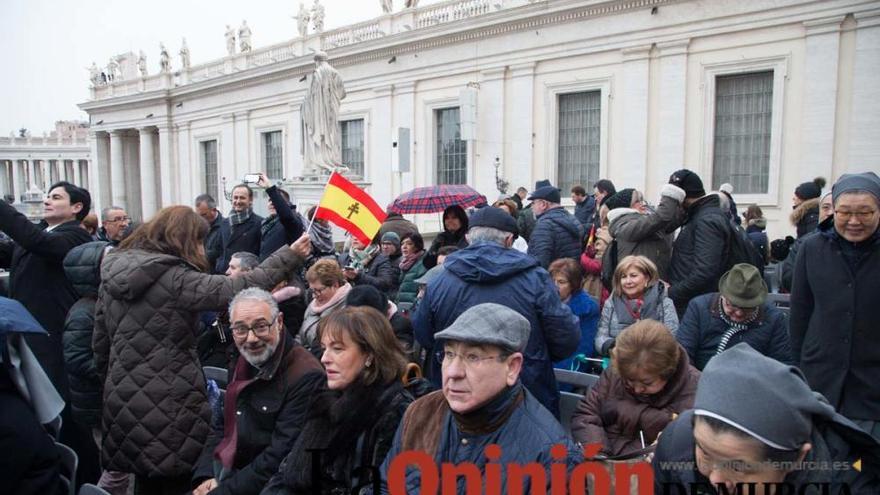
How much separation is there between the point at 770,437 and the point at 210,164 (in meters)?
37.0

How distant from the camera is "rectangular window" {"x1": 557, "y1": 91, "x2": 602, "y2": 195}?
65.5 feet

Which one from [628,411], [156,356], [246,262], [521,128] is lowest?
[628,411]

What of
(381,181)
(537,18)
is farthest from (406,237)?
(381,181)

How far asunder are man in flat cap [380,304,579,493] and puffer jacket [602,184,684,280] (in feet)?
10.0

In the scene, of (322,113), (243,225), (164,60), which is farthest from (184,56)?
(243,225)

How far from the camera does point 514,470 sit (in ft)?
7.34

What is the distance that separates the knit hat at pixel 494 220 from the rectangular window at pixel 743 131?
15.0m

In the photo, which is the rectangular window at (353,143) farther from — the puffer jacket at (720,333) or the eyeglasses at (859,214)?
the eyeglasses at (859,214)

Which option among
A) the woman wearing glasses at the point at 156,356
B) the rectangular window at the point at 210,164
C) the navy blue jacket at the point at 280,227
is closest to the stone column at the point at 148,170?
the rectangular window at the point at 210,164

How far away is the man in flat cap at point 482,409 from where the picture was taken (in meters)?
2.34

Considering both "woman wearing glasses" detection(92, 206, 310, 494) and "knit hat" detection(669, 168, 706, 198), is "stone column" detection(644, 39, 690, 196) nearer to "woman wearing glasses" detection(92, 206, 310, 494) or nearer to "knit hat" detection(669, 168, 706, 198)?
"knit hat" detection(669, 168, 706, 198)

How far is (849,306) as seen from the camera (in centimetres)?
335

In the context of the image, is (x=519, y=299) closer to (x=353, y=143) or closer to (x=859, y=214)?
(x=859, y=214)

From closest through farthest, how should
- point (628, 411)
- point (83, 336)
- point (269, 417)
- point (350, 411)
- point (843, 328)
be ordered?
point (350, 411) < point (628, 411) < point (269, 417) < point (843, 328) < point (83, 336)
